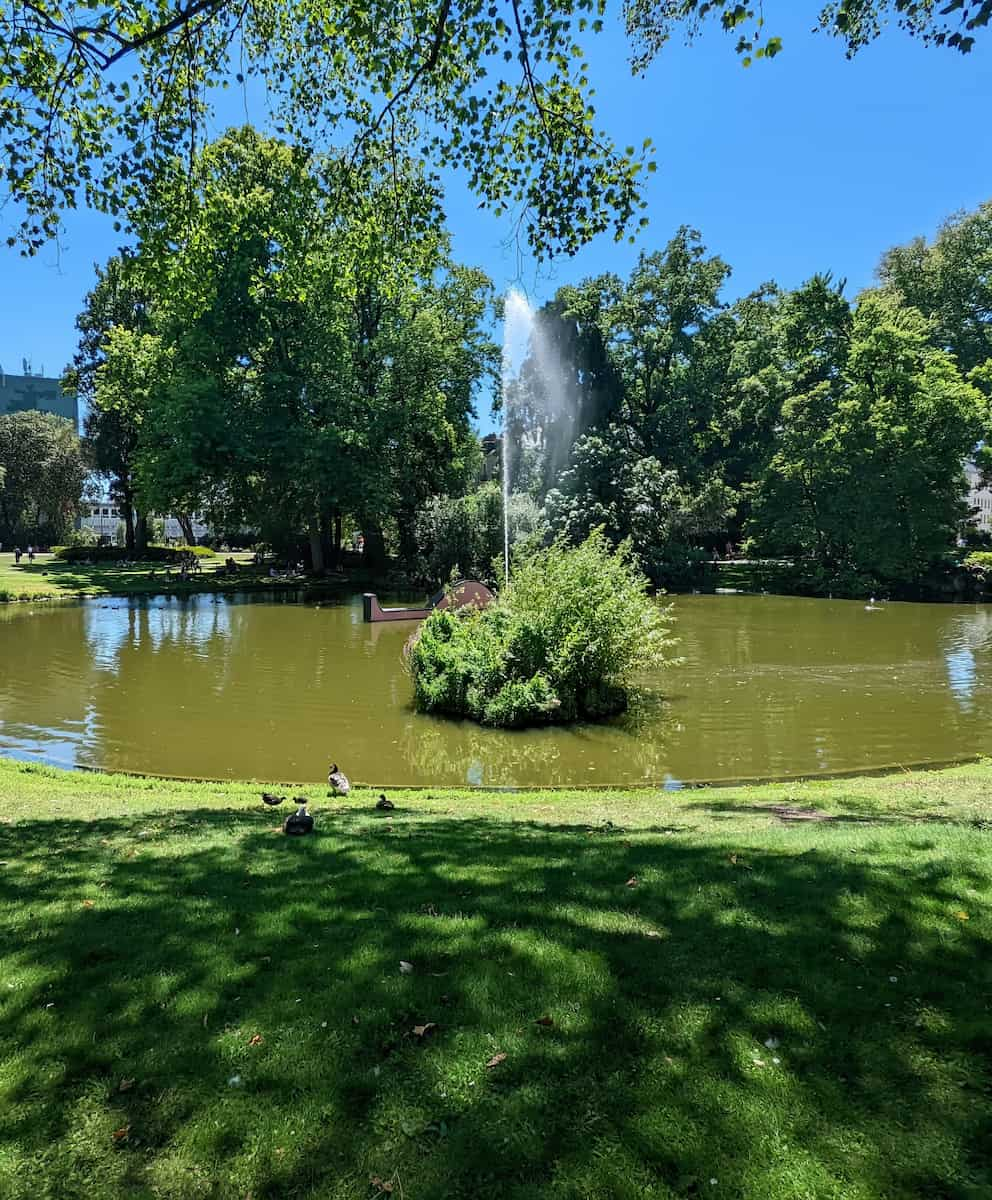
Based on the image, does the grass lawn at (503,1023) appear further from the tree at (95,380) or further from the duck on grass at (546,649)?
the tree at (95,380)

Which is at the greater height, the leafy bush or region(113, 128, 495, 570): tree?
region(113, 128, 495, 570): tree

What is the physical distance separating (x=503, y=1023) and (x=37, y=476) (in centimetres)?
6879

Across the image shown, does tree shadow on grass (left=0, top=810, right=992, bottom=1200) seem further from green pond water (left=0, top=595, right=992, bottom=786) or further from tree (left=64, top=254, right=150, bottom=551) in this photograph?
tree (left=64, top=254, right=150, bottom=551)

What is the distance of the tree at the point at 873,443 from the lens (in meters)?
36.0

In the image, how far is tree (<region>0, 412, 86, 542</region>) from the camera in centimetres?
5844

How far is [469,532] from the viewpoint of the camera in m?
36.4

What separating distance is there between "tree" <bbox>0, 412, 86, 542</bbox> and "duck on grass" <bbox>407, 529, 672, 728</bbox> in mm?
56344

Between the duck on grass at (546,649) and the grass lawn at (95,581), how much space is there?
25.5m

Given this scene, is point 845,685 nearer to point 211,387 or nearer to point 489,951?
point 489,951

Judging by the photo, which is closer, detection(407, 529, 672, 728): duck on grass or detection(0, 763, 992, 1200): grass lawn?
detection(0, 763, 992, 1200): grass lawn

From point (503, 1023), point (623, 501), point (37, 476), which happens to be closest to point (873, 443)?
point (623, 501)

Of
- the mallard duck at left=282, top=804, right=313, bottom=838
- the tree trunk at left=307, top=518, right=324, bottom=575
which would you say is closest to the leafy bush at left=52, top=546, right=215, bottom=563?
the tree trunk at left=307, top=518, right=324, bottom=575

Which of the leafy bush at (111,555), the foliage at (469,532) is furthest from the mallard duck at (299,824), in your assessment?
the leafy bush at (111,555)

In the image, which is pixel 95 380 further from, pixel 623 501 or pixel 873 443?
pixel 873 443
